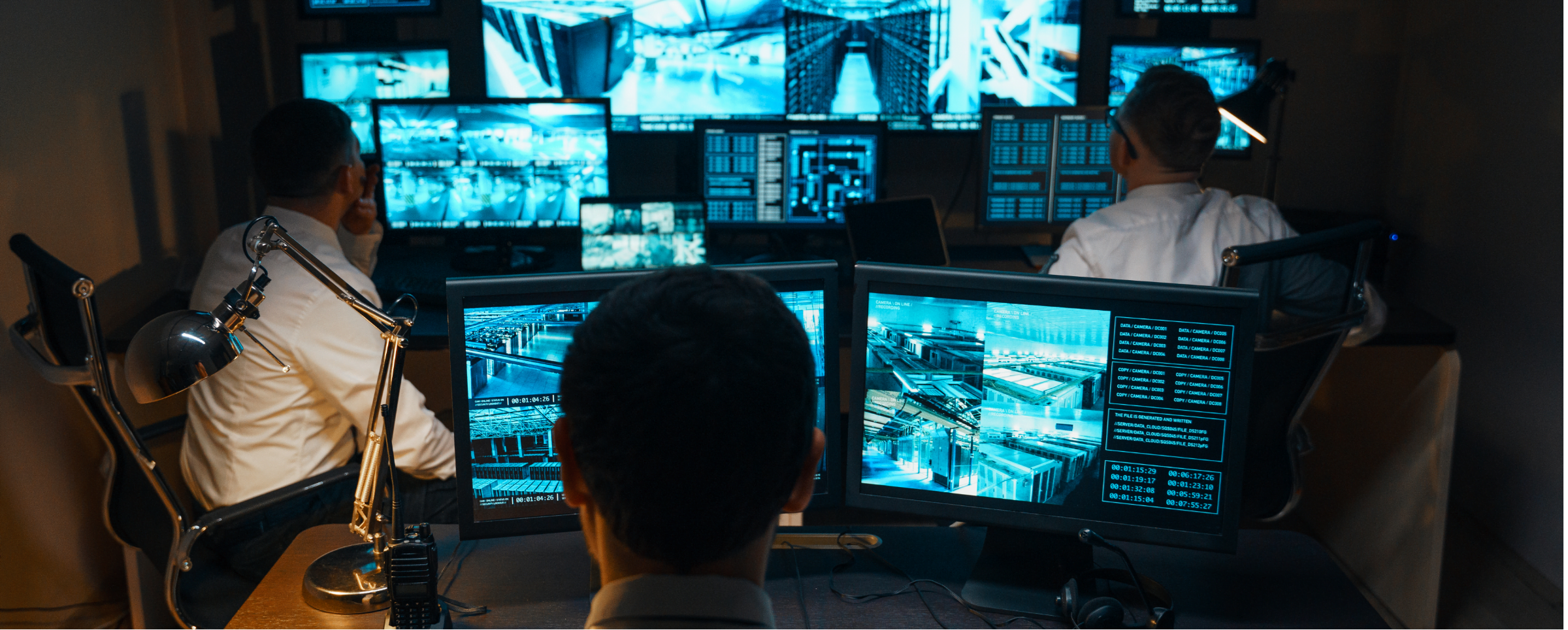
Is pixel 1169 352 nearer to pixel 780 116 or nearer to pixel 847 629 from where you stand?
pixel 847 629

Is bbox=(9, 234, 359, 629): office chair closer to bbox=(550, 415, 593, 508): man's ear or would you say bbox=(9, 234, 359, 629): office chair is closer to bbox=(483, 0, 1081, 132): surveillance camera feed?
bbox=(550, 415, 593, 508): man's ear

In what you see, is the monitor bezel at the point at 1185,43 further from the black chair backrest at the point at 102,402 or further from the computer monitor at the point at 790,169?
the black chair backrest at the point at 102,402

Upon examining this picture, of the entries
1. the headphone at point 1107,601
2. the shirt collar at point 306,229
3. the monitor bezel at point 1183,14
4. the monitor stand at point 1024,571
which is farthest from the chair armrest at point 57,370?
the monitor bezel at point 1183,14

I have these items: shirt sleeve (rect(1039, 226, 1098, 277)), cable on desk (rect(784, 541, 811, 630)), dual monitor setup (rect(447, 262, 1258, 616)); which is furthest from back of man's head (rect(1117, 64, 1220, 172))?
cable on desk (rect(784, 541, 811, 630))

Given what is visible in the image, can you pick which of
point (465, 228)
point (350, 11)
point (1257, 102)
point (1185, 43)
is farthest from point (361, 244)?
point (1185, 43)

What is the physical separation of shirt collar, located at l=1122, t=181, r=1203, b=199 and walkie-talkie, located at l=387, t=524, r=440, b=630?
1.52 meters

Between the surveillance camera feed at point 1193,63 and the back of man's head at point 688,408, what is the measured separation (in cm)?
257

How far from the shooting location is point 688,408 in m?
0.68

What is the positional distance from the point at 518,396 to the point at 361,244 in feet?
5.14

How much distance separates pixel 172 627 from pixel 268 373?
930 mm

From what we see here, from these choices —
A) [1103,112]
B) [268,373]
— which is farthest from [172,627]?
[1103,112]

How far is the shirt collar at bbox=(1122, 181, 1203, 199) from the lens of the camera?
1966 mm

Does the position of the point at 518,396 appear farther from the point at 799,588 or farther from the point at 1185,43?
the point at 1185,43

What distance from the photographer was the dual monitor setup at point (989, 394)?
1.17 metres
